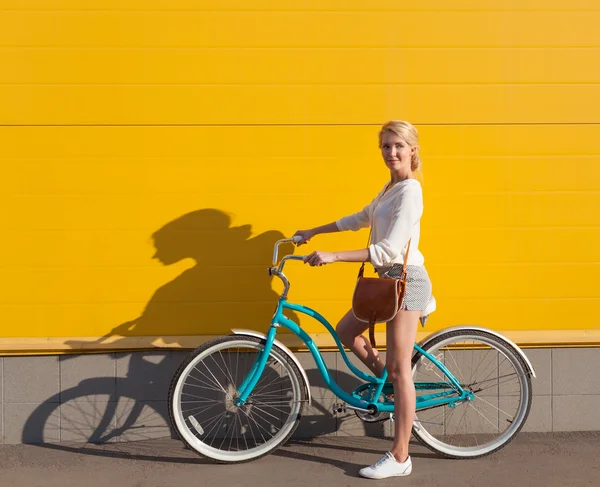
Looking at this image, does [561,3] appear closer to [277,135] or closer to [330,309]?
[277,135]

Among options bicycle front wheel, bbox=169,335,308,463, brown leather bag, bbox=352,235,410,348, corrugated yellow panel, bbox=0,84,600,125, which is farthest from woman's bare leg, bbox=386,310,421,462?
corrugated yellow panel, bbox=0,84,600,125

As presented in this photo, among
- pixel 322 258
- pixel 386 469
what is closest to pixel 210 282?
pixel 322 258

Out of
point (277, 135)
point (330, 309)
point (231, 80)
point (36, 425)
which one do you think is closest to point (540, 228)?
point (330, 309)

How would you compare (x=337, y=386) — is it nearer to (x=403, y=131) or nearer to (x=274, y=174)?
(x=274, y=174)

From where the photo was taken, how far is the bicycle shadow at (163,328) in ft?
16.3

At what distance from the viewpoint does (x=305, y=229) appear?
16.5ft

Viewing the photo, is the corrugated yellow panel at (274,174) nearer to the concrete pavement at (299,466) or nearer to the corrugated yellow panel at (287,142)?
the corrugated yellow panel at (287,142)

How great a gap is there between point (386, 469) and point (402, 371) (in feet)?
1.72

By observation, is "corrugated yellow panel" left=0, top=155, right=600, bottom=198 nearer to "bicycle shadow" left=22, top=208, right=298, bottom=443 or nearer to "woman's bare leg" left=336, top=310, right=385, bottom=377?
"bicycle shadow" left=22, top=208, right=298, bottom=443

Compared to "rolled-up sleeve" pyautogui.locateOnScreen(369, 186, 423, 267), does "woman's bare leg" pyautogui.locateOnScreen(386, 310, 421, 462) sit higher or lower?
lower

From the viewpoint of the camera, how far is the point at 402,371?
14.1 feet

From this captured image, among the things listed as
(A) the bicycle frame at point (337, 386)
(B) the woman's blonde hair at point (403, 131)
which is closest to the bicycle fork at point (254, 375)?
(A) the bicycle frame at point (337, 386)

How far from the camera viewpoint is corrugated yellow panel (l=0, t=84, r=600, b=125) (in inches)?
195

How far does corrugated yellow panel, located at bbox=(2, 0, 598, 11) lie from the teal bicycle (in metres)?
1.58
